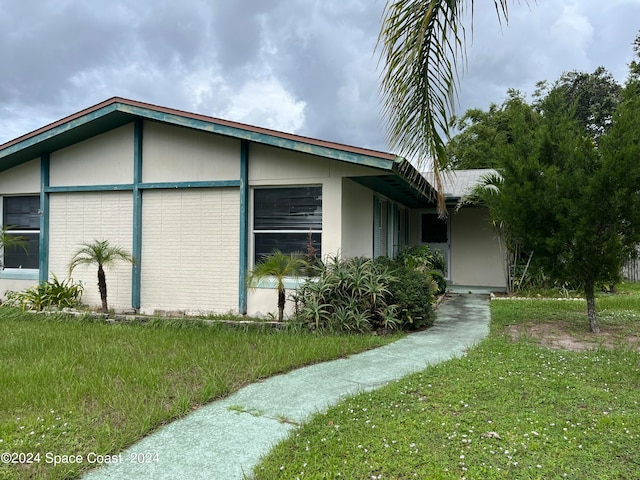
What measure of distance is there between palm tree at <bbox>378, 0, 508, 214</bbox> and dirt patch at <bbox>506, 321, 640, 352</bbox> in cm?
352

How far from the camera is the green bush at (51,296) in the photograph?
838 centimetres

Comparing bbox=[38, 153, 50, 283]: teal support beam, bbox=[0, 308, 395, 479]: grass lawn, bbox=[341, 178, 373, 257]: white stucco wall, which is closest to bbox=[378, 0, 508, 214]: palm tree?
bbox=[0, 308, 395, 479]: grass lawn

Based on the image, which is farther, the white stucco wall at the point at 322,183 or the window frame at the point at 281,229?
the window frame at the point at 281,229

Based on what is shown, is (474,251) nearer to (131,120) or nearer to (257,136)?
(257,136)

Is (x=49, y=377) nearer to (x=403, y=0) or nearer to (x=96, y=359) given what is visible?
(x=96, y=359)

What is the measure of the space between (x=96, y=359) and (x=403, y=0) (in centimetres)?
486

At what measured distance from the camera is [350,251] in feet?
25.8

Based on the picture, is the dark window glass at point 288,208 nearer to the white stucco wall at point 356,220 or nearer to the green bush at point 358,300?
the white stucco wall at point 356,220

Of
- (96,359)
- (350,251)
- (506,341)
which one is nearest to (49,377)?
(96,359)

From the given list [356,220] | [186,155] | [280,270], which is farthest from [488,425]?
[186,155]

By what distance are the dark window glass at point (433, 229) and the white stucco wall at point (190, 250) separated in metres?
7.51

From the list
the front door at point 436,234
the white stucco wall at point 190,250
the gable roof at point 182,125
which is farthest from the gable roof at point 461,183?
the white stucco wall at point 190,250

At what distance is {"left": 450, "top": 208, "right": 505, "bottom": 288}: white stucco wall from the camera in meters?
13.0

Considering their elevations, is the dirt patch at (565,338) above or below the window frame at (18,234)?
below
